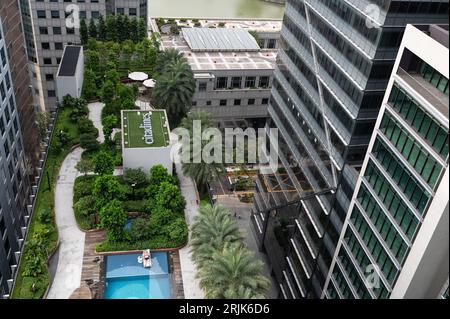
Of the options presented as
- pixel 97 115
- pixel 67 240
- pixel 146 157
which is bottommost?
pixel 97 115

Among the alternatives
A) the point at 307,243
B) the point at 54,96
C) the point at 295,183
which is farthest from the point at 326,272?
the point at 54,96

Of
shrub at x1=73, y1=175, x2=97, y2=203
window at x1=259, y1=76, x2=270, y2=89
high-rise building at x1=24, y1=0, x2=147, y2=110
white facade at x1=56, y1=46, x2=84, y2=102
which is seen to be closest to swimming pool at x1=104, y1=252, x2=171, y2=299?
shrub at x1=73, y1=175, x2=97, y2=203

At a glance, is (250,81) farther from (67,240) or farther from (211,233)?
(67,240)

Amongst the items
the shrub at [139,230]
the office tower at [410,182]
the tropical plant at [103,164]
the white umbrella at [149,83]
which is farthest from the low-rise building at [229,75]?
the office tower at [410,182]

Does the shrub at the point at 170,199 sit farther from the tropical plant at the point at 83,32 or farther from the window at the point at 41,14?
the window at the point at 41,14

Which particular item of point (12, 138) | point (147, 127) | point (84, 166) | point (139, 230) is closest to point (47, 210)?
point (84, 166)
